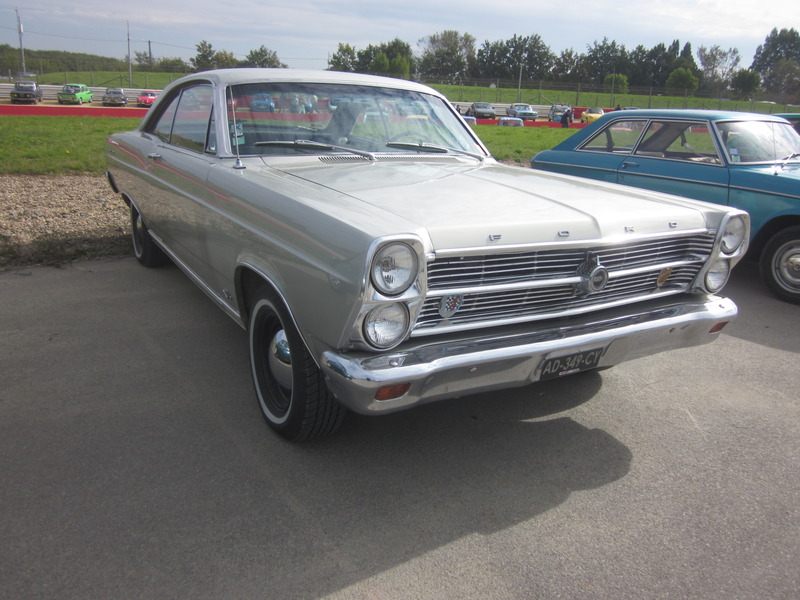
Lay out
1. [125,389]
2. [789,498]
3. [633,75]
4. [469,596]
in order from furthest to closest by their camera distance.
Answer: [633,75] < [125,389] < [789,498] < [469,596]

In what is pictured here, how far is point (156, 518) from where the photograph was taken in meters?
2.30

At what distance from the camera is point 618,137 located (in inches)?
260

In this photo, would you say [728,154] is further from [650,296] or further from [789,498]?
[789,498]

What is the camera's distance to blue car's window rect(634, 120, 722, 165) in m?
5.88

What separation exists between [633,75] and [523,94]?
1776 inches

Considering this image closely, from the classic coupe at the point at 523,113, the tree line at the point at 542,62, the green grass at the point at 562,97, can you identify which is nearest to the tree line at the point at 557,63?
the tree line at the point at 542,62

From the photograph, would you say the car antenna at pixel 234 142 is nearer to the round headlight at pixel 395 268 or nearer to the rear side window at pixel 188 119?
the rear side window at pixel 188 119

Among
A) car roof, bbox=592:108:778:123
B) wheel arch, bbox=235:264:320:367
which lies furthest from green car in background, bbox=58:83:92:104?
wheel arch, bbox=235:264:320:367

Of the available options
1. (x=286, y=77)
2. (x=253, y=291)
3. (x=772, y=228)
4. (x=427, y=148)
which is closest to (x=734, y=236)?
(x=427, y=148)

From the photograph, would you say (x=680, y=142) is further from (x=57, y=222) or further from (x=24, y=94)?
(x=24, y=94)

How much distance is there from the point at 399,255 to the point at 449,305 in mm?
322

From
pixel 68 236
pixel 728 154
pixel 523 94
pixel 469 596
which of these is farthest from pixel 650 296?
pixel 523 94

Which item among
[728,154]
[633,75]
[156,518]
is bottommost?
[156,518]

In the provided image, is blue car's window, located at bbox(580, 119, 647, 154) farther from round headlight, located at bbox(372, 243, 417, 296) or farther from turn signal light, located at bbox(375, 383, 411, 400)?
turn signal light, located at bbox(375, 383, 411, 400)
